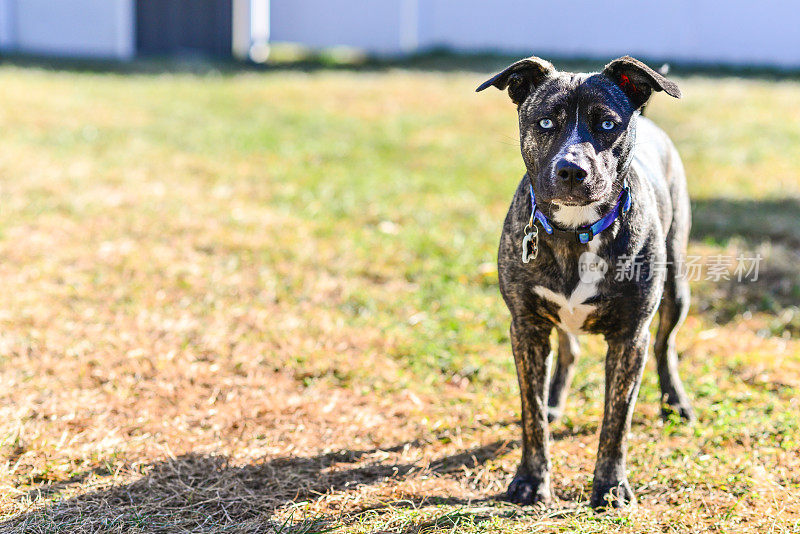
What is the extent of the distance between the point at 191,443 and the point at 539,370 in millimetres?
1664

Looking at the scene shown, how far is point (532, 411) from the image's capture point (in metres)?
3.43

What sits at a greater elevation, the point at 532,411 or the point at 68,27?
the point at 68,27

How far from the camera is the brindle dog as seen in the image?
119 inches

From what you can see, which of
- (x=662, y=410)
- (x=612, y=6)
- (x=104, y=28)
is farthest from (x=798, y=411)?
(x=104, y=28)

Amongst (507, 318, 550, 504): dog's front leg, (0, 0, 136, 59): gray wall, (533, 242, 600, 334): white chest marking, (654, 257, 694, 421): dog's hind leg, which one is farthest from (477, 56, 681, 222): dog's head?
(0, 0, 136, 59): gray wall

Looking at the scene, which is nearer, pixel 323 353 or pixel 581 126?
pixel 581 126

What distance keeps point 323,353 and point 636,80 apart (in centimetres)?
243

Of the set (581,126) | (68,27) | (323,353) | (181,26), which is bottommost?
(323,353)

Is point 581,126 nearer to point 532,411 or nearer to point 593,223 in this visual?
point 593,223

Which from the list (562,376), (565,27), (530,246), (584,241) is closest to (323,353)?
(562,376)

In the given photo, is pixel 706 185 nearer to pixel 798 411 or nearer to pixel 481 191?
pixel 481 191

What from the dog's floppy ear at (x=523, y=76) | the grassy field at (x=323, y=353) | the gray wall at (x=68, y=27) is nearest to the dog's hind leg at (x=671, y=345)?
the grassy field at (x=323, y=353)

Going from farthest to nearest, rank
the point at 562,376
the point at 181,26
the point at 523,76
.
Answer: the point at 181,26 < the point at 562,376 < the point at 523,76

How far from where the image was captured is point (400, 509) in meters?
3.26
